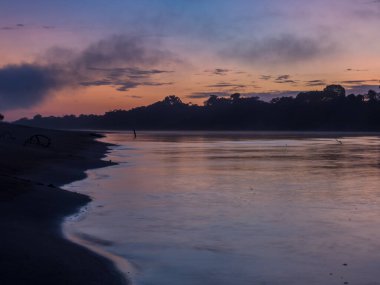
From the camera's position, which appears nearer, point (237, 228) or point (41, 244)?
point (41, 244)

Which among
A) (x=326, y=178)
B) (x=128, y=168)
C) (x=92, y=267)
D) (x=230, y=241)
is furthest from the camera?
(x=128, y=168)

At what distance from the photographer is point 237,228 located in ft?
48.6

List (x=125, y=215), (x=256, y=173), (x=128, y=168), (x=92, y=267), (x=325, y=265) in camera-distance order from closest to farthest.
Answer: (x=92, y=267) < (x=325, y=265) < (x=125, y=215) < (x=256, y=173) < (x=128, y=168)

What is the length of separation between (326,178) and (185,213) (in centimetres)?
1297

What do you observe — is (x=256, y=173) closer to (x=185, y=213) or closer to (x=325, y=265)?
(x=185, y=213)

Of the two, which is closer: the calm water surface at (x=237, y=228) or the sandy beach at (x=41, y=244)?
the sandy beach at (x=41, y=244)

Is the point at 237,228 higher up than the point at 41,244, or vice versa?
the point at 41,244

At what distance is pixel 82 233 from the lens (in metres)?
13.8

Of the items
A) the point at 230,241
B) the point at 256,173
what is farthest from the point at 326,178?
the point at 230,241

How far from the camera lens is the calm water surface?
1070 centimetres

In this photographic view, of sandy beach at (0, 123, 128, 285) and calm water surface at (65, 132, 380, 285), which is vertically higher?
sandy beach at (0, 123, 128, 285)

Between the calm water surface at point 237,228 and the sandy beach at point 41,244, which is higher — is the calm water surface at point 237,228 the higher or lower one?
the lower one

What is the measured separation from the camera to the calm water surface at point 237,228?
35.1 ft

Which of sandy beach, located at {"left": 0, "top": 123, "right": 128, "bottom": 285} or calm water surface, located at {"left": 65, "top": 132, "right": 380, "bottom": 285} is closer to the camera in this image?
sandy beach, located at {"left": 0, "top": 123, "right": 128, "bottom": 285}
